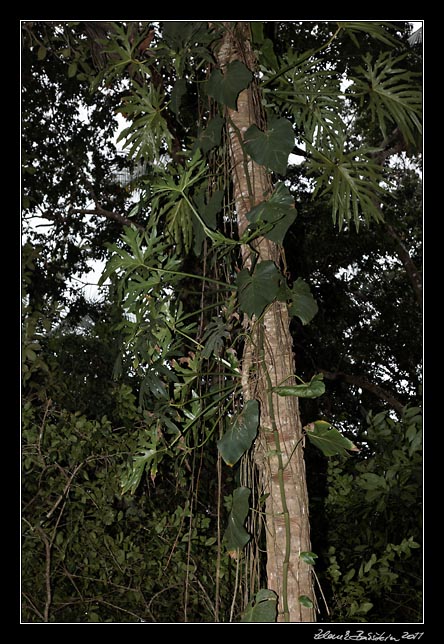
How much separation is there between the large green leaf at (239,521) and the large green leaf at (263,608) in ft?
0.27

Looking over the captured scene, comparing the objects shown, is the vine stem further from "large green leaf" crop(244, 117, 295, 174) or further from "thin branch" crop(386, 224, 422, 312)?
"thin branch" crop(386, 224, 422, 312)

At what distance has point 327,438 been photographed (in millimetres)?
1069

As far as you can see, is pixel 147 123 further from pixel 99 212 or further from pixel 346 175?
pixel 99 212

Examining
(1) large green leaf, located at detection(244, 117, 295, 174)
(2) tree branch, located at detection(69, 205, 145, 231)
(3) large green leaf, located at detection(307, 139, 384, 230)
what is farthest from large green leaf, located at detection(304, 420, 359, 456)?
(2) tree branch, located at detection(69, 205, 145, 231)

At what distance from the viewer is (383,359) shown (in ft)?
19.9

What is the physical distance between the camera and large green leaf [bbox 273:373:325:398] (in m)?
1.03

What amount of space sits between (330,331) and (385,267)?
0.98 meters

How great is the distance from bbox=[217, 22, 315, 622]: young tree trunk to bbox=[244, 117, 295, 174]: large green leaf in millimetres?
46

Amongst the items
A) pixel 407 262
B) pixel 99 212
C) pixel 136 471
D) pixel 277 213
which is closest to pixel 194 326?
pixel 136 471

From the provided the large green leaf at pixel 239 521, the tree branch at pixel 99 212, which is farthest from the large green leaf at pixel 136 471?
the tree branch at pixel 99 212

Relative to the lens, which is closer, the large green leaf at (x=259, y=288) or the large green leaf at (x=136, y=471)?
the large green leaf at (x=259, y=288)

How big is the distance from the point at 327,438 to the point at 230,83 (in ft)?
2.14

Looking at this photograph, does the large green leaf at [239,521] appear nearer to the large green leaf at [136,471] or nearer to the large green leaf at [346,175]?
the large green leaf at [136,471]

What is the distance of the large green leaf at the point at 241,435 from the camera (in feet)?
3.46
